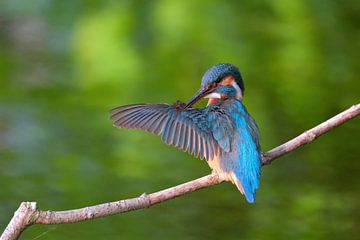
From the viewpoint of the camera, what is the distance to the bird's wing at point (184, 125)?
14.3ft

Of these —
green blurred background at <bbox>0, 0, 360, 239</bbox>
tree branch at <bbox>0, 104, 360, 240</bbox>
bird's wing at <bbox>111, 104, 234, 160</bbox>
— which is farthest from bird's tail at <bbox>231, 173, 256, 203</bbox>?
green blurred background at <bbox>0, 0, 360, 239</bbox>

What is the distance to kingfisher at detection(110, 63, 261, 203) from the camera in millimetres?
4387

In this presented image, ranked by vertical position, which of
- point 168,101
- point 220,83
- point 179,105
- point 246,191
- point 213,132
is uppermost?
point 168,101

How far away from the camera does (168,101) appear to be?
26.7ft

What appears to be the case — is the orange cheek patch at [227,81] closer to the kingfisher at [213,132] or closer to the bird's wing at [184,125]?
the kingfisher at [213,132]

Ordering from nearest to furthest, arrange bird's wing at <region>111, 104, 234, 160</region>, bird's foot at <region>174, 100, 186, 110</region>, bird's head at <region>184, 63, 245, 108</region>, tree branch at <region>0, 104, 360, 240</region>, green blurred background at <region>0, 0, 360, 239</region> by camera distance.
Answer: tree branch at <region>0, 104, 360, 240</region>, bird's wing at <region>111, 104, 234, 160</region>, bird's foot at <region>174, 100, 186, 110</region>, bird's head at <region>184, 63, 245, 108</region>, green blurred background at <region>0, 0, 360, 239</region>

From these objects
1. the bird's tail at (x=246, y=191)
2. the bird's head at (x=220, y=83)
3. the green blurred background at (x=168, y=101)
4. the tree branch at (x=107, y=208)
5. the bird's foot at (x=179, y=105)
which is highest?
the green blurred background at (x=168, y=101)

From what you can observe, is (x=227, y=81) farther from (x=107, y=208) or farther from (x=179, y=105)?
(x=107, y=208)

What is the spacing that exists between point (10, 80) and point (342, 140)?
9.15ft

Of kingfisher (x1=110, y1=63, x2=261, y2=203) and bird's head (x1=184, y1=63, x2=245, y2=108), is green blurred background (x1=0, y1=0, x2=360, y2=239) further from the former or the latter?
kingfisher (x1=110, y1=63, x2=261, y2=203)

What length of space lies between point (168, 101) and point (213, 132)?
3.65m

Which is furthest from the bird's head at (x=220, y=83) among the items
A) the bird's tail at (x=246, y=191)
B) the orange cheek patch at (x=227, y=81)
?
the bird's tail at (x=246, y=191)

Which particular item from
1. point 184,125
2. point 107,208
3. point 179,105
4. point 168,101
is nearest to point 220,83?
point 179,105

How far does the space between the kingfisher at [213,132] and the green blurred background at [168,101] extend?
197 cm
